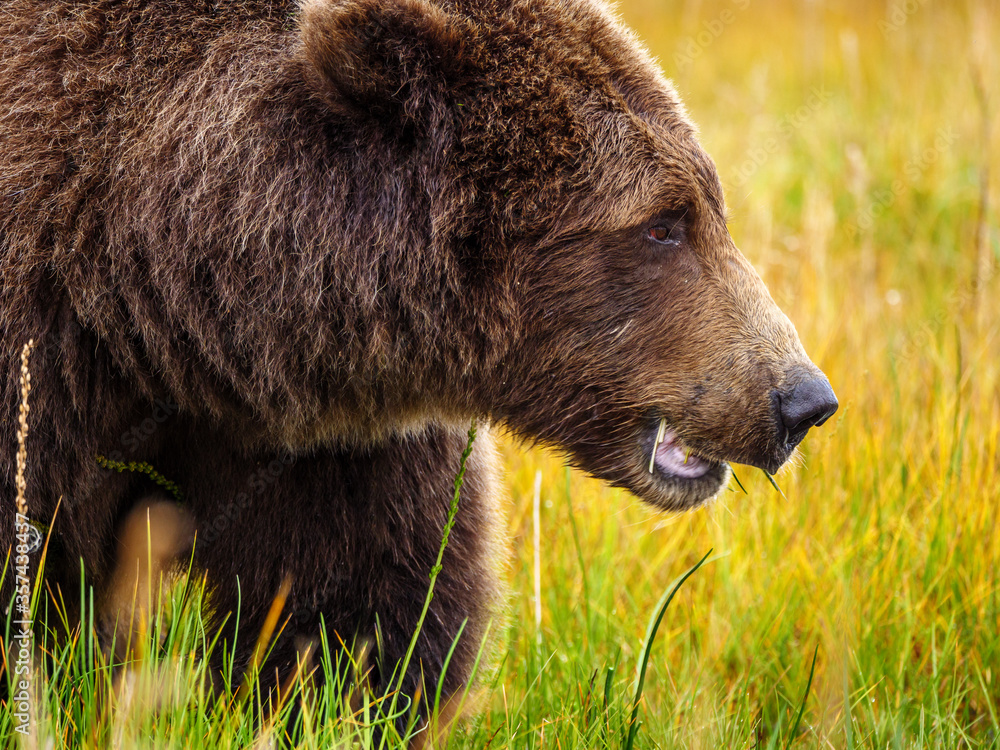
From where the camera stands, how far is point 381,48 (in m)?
2.42

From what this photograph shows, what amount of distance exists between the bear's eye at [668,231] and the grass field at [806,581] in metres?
0.34

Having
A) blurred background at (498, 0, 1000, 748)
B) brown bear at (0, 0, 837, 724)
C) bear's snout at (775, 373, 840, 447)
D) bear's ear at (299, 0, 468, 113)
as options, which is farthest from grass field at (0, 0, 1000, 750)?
bear's ear at (299, 0, 468, 113)

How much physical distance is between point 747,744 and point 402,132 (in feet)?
5.80

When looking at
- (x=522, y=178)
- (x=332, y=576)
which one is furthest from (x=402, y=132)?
(x=332, y=576)

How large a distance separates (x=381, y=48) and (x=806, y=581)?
7.64 feet

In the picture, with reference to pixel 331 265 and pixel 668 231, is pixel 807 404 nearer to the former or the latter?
pixel 668 231

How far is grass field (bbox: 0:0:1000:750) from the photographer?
2.60 meters

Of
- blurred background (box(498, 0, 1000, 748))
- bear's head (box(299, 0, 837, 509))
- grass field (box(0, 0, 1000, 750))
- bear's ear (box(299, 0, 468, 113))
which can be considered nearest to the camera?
bear's ear (box(299, 0, 468, 113))

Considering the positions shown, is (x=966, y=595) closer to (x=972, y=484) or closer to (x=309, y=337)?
(x=972, y=484)

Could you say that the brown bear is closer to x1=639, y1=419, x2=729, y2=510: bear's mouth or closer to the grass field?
x1=639, y1=419, x2=729, y2=510: bear's mouth

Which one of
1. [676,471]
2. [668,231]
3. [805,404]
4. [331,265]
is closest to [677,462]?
[676,471]

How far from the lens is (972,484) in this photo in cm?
386

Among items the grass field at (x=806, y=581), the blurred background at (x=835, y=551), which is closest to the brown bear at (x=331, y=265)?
the grass field at (x=806, y=581)

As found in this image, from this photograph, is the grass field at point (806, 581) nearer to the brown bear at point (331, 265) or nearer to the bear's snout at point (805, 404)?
the brown bear at point (331, 265)
